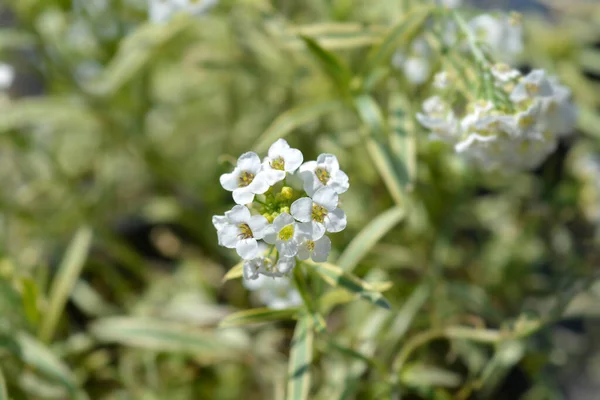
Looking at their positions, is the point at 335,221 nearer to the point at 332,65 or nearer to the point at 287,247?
the point at 287,247

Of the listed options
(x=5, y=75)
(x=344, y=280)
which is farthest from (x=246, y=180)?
(x=5, y=75)

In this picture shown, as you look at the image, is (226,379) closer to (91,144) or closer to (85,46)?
(91,144)

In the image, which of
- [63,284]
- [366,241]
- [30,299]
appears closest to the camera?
[366,241]

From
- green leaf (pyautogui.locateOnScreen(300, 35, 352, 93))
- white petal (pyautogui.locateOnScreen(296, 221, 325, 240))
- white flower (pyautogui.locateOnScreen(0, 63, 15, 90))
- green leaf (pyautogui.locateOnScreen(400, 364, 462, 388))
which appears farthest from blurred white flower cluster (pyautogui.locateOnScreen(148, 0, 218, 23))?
green leaf (pyautogui.locateOnScreen(400, 364, 462, 388))

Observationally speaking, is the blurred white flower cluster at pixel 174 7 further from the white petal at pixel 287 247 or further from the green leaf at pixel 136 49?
the white petal at pixel 287 247

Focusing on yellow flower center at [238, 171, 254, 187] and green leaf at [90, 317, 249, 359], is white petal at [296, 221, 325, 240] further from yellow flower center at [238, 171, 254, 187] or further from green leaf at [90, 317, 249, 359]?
green leaf at [90, 317, 249, 359]

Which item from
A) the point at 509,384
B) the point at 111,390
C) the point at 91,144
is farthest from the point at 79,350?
the point at 509,384

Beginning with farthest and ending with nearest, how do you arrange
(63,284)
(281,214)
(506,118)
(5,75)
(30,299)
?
(5,75) < (63,284) < (30,299) < (506,118) < (281,214)
